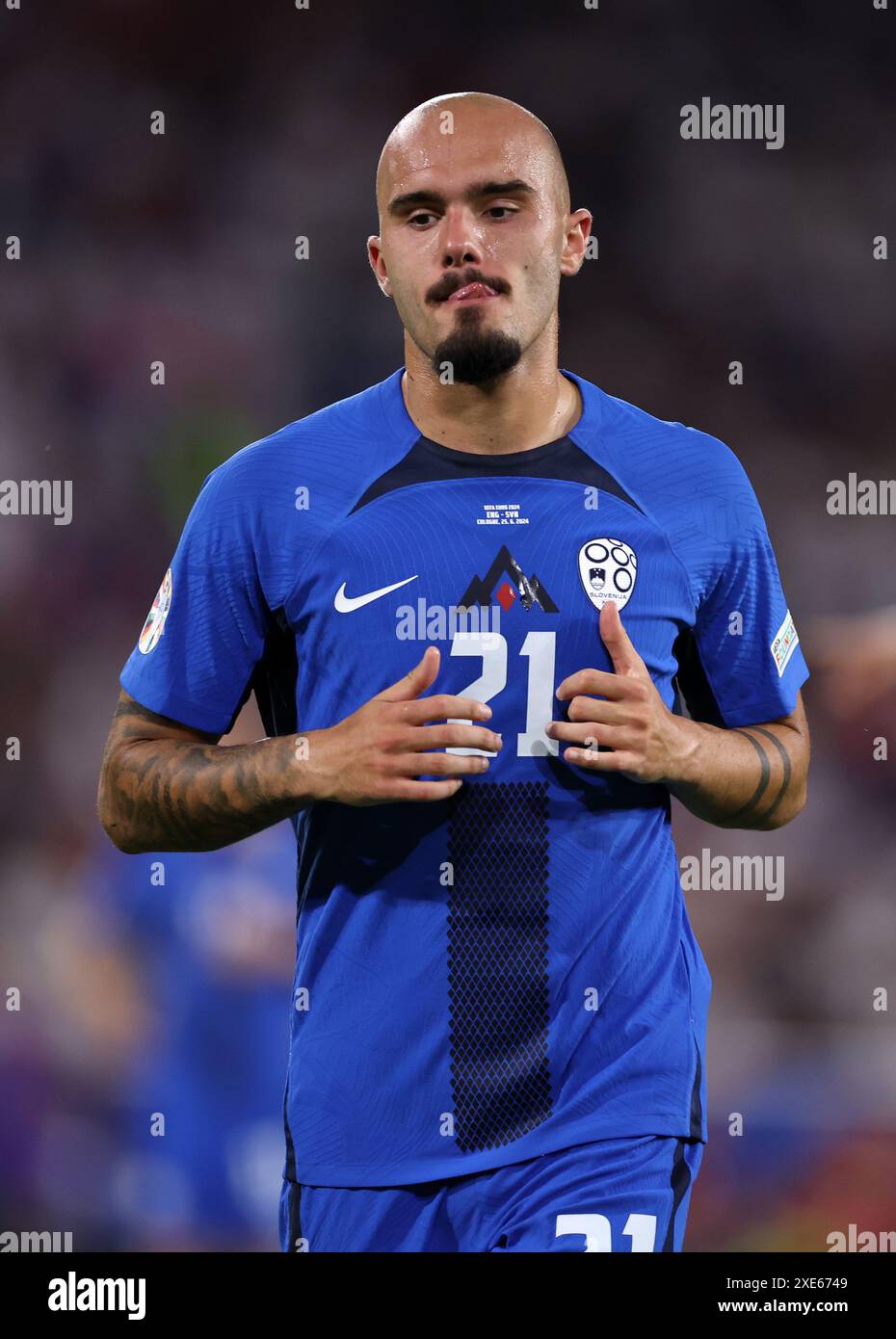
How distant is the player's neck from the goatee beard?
33mm

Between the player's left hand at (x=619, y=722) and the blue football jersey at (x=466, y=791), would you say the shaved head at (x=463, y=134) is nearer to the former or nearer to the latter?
the blue football jersey at (x=466, y=791)

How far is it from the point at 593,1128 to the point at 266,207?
348 centimetres

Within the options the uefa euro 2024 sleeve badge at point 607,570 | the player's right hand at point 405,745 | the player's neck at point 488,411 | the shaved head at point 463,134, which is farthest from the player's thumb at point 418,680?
the shaved head at point 463,134

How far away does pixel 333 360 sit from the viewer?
5.11 metres

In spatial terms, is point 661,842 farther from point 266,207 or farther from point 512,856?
point 266,207

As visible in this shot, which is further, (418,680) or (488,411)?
(488,411)

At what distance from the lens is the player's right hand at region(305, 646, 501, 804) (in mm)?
2367

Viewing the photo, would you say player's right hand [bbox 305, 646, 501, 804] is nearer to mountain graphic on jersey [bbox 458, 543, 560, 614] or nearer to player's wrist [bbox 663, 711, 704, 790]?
mountain graphic on jersey [bbox 458, 543, 560, 614]

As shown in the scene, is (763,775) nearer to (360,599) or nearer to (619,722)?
(619,722)

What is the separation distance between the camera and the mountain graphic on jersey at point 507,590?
2621 mm

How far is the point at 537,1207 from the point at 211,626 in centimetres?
104

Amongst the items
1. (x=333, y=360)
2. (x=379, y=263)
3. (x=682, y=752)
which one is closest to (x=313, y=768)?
(x=682, y=752)

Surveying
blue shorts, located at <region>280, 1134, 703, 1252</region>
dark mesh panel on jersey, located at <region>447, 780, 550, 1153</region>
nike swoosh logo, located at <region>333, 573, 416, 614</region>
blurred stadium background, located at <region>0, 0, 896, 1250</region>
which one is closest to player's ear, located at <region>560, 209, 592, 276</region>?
nike swoosh logo, located at <region>333, 573, 416, 614</region>

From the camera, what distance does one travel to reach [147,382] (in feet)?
16.8
